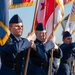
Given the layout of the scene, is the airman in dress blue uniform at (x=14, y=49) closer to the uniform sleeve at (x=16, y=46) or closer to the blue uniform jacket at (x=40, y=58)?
the uniform sleeve at (x=16, y=46)

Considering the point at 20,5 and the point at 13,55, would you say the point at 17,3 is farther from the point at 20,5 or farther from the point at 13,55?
the point at 13,55

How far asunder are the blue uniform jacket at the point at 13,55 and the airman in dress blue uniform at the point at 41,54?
43 centimetres

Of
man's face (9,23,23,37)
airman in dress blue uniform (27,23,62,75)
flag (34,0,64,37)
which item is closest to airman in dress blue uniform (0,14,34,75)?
man's face (9,23,23,37)

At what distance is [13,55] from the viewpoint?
218 inches

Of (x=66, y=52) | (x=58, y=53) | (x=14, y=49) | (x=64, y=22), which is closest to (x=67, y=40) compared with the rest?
(x=66, y=52)

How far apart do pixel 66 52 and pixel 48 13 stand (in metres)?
1.00

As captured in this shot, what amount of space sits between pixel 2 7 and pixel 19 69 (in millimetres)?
1079

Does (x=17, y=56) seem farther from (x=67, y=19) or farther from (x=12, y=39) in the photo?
(x=67, y=19)

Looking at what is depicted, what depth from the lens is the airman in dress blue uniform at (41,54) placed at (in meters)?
6.23

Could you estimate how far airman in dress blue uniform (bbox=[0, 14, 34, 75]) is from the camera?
17.5 ft

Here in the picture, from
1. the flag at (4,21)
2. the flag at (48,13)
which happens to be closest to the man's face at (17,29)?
the flag at (4,21)

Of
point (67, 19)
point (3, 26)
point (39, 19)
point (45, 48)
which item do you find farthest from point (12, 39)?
point (67, 19)

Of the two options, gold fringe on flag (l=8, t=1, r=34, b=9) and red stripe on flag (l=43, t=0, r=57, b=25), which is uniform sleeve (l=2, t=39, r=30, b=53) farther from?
red stripe on flag (l=43, t=0, r=57, b=25)

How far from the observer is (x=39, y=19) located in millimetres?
7766
